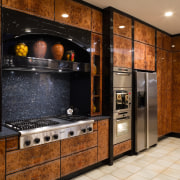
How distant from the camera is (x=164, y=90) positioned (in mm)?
5105

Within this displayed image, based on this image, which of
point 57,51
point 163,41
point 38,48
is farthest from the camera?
point 163,41

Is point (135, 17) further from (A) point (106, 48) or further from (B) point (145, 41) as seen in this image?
(A) point (106, 48)

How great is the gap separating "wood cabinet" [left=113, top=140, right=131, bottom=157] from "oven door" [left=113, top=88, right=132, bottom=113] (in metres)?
0.65

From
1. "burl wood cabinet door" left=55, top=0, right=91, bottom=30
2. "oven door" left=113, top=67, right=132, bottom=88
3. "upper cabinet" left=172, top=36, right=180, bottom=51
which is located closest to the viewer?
"burl wood cabinet door" left=55, top=0, right=91, bottom=30

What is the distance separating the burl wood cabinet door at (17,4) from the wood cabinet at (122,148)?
269 cm

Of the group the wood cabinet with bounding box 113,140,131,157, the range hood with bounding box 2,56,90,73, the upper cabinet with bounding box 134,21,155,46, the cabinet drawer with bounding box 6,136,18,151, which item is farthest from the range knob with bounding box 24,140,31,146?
the upper cabinet with bounding box 134,21,155,46

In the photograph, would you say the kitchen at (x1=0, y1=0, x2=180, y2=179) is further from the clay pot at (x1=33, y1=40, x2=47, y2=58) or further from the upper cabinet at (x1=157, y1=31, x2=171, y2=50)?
the upper cabinet at (x1=157, y1=31, x2=171, y2=50)

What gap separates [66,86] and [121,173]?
1.74 meters

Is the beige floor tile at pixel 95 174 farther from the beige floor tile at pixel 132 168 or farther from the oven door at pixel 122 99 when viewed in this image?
the oven door at pixel 122 99

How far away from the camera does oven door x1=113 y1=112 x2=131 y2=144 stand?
355 cm

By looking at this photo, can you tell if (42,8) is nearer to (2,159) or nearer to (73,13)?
(73,13)

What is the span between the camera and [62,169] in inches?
105

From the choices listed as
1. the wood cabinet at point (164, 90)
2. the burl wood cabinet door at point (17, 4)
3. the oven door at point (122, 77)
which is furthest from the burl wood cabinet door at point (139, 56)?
the burl wood cabinet door at point (17, 4)

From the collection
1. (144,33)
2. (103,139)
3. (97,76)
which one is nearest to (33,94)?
(97,76)
